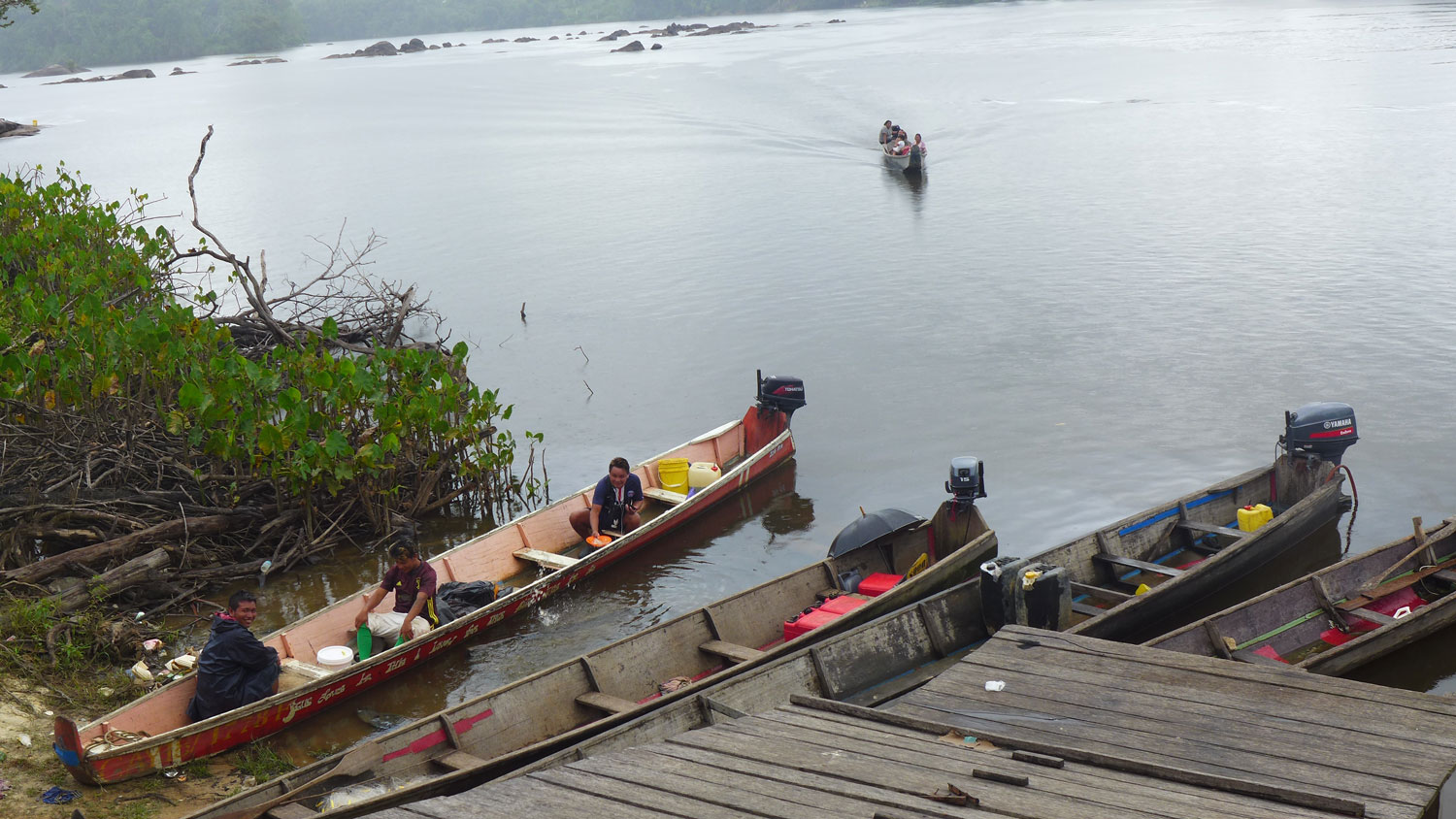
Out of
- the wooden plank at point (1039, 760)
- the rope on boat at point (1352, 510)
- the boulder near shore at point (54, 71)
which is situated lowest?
the rope on boat at point (1352, 510)

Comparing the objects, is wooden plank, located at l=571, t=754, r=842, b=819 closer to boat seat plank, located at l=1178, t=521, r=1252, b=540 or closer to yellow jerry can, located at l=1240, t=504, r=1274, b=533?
boat seat plank, located at l=1178, t=521, r=1252, b=540

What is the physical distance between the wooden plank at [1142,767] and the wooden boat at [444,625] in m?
4.54

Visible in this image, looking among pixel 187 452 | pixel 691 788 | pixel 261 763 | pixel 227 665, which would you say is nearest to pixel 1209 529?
pixel 691 788

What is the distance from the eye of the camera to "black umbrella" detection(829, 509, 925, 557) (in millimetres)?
10680

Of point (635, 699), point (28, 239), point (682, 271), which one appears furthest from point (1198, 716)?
point (682, 271)

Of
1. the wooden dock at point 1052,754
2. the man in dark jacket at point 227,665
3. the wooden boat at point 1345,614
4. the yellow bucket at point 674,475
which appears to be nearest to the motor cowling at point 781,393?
the yellow bucket at point 674,475

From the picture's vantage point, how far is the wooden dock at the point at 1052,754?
4.75m

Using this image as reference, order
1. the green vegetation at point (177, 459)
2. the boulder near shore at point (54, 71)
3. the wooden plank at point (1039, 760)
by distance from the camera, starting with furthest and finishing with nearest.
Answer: the boulder near shore at point (54, 71) → the green vegetation at point (177, 459) → the wooden plank at point (1039, 760)

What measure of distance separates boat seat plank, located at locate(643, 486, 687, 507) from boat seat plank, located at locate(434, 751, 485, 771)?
576 cm

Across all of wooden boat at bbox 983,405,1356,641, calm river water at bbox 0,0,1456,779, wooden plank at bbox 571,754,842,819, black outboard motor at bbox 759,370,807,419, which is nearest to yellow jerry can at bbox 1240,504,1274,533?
wooden boat at bbox 983,405,1356,641

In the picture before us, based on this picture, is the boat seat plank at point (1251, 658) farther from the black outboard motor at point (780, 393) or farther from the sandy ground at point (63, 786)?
the sandy ground at point (63, 786)

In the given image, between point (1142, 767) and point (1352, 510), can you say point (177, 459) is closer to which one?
point (1142, 767)

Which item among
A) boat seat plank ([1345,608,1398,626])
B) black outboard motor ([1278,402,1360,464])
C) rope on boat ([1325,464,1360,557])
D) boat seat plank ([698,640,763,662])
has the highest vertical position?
black outboard motor ([1278,402,1360,464])

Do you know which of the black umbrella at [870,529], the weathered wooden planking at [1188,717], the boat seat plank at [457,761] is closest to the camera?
the weathered wooden planking at [1188,717]
